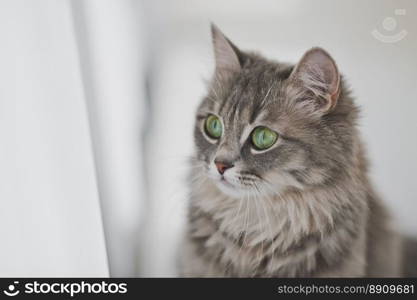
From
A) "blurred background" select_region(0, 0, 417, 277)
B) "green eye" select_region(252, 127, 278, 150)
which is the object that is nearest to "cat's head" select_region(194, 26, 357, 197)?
"green eye" select_region(252, 127, 278, 150)

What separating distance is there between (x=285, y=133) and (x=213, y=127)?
6.2 inches

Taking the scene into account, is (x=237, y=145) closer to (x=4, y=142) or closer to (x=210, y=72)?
(x=210, y=72)

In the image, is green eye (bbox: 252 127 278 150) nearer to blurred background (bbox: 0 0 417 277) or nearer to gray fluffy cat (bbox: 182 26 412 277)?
gray fluffy cat (bbox: 182 26 412 277)

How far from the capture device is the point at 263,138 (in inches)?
35.1

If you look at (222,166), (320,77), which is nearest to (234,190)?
(222,166)

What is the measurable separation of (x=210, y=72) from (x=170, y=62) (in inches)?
3.9

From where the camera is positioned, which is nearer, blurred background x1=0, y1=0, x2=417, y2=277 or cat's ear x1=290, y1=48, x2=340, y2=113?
cat's ear x1=290, y1=48, x2=340, y2=113

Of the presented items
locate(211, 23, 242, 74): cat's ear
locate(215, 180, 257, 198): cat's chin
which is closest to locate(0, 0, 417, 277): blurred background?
locate(211, 23, 242, 74): cat's ear

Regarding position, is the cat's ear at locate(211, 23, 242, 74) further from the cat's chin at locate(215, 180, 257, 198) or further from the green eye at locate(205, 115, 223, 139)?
the cat's chin at locate(215, 180, 257, 198)

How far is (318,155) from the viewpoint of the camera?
0.87 m

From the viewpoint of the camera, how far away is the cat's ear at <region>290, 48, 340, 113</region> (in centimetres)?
83

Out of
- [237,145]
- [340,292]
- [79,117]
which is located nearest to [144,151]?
[79,117]

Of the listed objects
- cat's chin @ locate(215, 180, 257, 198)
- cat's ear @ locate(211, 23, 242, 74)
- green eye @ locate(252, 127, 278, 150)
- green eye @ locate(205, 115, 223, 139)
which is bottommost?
cat's chin @ locate(215, 180, 257, 198)

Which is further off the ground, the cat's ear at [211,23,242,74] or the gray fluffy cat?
the cat's ear at [211,23,242,74]
